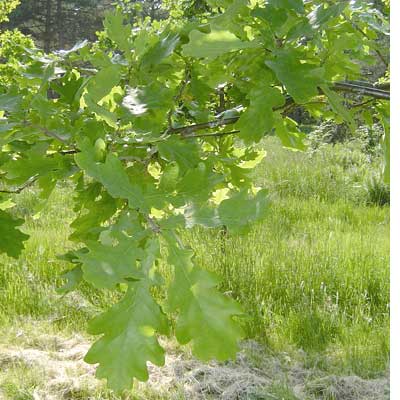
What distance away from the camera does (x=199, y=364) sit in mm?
2586

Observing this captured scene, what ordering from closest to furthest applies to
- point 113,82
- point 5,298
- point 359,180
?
point 113,82 → point 5,298 → point 359,180

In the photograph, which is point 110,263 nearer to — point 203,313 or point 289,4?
point 203,313

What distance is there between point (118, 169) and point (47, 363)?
7.09ft

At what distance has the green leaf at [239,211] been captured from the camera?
0.65 m

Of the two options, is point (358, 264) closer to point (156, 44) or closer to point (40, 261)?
point (40, 261)

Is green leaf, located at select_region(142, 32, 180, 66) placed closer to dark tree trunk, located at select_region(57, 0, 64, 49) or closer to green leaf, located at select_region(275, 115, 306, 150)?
green leaf, located at select_region(275, 115, 306, 150)

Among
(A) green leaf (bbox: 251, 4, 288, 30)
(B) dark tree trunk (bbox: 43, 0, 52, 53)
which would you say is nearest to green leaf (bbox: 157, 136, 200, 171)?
(A) green leaf (bbox: 251, 4, 288, 30)

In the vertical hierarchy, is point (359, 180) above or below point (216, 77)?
below

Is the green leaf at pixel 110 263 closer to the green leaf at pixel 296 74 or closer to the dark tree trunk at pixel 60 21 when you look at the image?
the green leaf at pixel 296 74

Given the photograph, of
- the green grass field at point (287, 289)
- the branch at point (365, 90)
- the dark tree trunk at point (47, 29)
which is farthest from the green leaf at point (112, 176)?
the dark tree trunk at point (47, 29)

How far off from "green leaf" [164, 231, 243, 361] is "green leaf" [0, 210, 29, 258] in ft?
1.69

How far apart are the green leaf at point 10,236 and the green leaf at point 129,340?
482 millimetres

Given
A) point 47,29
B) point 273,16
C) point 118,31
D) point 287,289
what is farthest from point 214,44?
point 47,29
